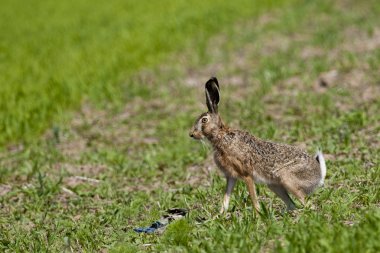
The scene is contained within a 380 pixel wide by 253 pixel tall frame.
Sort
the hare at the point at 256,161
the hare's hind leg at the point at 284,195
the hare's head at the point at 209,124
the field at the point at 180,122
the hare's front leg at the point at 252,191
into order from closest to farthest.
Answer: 1. the field at the point at 180,122
2. the hare's front leg at the point at 252,191
3. the hare at the point at 256,161
4. the hare's hind leg at the point at 284,195
5. the hare's head at the point at 209,124

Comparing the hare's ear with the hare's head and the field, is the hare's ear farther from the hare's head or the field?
the field

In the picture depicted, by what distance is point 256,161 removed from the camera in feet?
24.5

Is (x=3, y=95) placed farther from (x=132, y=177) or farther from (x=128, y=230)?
(x=128, y=230)

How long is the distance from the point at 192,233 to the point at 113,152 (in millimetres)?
4893

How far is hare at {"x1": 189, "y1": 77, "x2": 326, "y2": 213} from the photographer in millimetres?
7195

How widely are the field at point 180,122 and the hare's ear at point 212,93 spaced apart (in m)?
0.67

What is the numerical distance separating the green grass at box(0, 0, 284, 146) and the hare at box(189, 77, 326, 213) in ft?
18.7

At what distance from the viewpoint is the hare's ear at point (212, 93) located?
7.54 meters

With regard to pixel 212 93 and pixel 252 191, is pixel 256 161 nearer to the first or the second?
pixel 252 191

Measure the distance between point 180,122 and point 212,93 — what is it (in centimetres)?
508

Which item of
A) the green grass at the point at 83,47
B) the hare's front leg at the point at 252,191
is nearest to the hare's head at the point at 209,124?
the hare's front leg at the point at 252,191

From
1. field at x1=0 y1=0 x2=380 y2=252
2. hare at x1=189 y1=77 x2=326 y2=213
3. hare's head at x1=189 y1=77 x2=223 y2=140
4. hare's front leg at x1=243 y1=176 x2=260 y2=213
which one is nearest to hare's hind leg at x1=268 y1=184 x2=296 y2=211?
hare at x1=189 y1=77 x2=326 y2=213

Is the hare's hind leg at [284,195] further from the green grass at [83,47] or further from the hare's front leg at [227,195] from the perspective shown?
the green grass at [83,47]

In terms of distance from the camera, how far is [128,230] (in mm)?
7629
